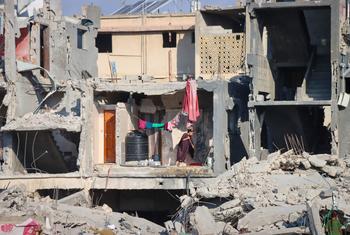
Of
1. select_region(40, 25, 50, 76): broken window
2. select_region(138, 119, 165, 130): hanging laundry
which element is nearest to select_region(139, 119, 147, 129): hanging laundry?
select_region(138, 119, 165, 130): hanging laundry

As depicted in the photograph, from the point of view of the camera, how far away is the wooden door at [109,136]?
2917 cm

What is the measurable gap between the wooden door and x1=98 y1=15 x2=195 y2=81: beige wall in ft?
26.0

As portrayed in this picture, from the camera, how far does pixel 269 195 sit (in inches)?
870

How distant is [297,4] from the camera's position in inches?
1074

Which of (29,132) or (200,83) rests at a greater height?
(200,83)

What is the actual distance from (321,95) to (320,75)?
3.50ft

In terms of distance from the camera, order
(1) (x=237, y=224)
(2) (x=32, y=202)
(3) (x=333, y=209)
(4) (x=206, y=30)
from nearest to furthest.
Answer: (3) (x=333, y=209)
(1) (x=237, y=224)
(2) (x=32, y=202)
(4) (x=206, y=30)

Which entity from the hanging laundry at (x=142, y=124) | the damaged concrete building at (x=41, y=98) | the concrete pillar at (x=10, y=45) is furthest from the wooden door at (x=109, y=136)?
the concrete pillar at (x=10, y=45)

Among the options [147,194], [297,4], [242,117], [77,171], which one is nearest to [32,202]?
[77,171]

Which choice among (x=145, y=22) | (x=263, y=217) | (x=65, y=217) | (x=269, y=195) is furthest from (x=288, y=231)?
(x=145, y=22)

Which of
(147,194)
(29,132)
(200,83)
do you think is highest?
(200,83)

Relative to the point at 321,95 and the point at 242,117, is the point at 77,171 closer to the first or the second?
the point at 242,117

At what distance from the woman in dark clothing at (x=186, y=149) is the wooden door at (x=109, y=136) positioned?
7.90 feet

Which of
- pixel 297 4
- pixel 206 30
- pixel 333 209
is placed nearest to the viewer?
pixel 333 209
